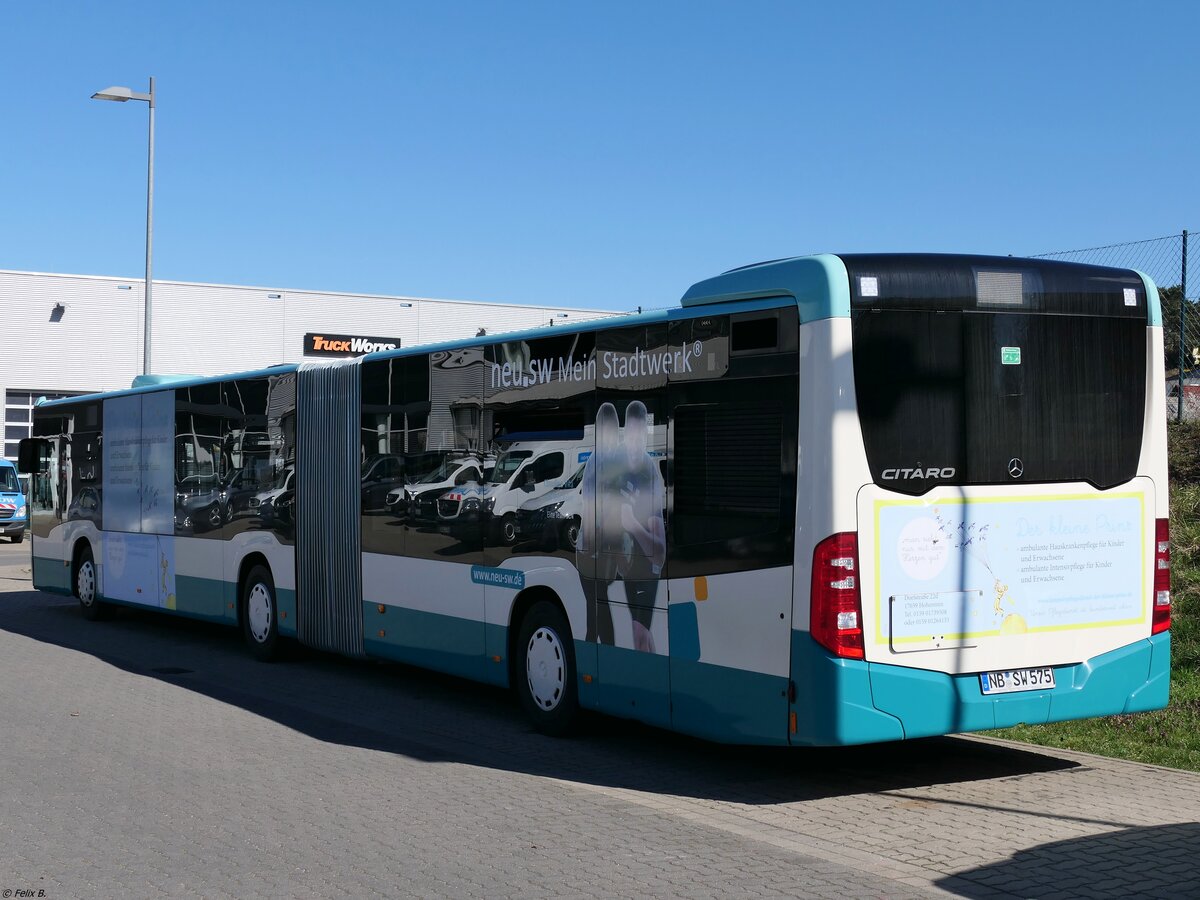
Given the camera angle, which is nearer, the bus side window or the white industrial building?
the bus side window

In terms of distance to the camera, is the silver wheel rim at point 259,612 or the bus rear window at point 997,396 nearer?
the bus rear window at point 997,396

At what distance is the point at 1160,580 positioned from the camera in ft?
28.0

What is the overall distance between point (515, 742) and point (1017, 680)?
3.63 meters

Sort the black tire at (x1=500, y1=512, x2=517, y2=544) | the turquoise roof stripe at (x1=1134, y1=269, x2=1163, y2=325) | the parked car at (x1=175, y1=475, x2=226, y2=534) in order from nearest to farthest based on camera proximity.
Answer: the turquoise roof stripe at (x1=1134, y1=269, x2=1163, y2=325), the black tire at (x1=500, y1=512, x2=517, y2=544), the parked car at (x1=175, y1=475, x2=226, y2=534)

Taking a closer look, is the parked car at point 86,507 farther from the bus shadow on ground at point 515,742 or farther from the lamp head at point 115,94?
the lamp head at point 115,94

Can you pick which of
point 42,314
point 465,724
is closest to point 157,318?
point 42,314

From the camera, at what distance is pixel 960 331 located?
792cm

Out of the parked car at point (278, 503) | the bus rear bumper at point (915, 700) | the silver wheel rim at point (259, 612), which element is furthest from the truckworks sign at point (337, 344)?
the bus rear bumper at point (915, 700)

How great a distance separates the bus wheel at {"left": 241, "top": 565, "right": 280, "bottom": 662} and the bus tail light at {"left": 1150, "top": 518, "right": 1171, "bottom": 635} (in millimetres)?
8559

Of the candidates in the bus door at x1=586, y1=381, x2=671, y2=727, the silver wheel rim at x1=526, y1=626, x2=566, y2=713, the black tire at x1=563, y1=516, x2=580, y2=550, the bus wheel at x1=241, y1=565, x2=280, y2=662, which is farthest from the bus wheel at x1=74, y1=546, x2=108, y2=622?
the bus door at x1=586, y1=381, x2=671, y2=727

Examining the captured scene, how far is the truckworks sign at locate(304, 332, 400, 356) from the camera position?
54312mm

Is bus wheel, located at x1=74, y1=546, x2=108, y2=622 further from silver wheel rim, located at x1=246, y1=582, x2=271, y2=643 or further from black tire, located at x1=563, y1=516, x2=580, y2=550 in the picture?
black tire, located at x1=563, y1=516, x2=580, y2=550

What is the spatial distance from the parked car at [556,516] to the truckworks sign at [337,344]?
44393 mm

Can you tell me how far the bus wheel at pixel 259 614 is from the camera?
14188 mm
